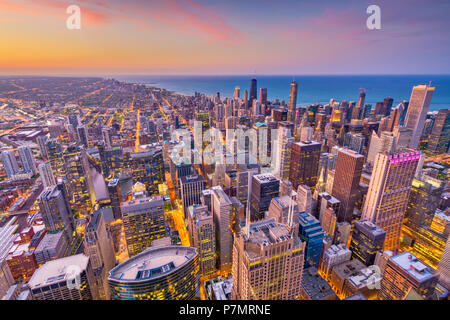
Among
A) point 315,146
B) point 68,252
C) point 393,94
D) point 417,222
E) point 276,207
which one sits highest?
point 393,94

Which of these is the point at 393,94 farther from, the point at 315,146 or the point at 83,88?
the point at 83,88

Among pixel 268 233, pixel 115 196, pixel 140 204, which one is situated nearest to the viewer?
pixel 268 233

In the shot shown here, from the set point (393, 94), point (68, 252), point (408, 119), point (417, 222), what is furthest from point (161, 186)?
point (393, 94)

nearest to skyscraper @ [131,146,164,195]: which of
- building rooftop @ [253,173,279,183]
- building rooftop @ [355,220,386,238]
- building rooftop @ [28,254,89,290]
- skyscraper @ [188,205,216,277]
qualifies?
skyscraper @ [188,205,216,277]

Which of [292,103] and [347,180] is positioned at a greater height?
[292,103]

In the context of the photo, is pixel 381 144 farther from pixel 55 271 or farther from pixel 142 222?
pixel 55 271

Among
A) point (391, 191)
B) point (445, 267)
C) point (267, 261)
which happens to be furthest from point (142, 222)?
point (445, 267)
